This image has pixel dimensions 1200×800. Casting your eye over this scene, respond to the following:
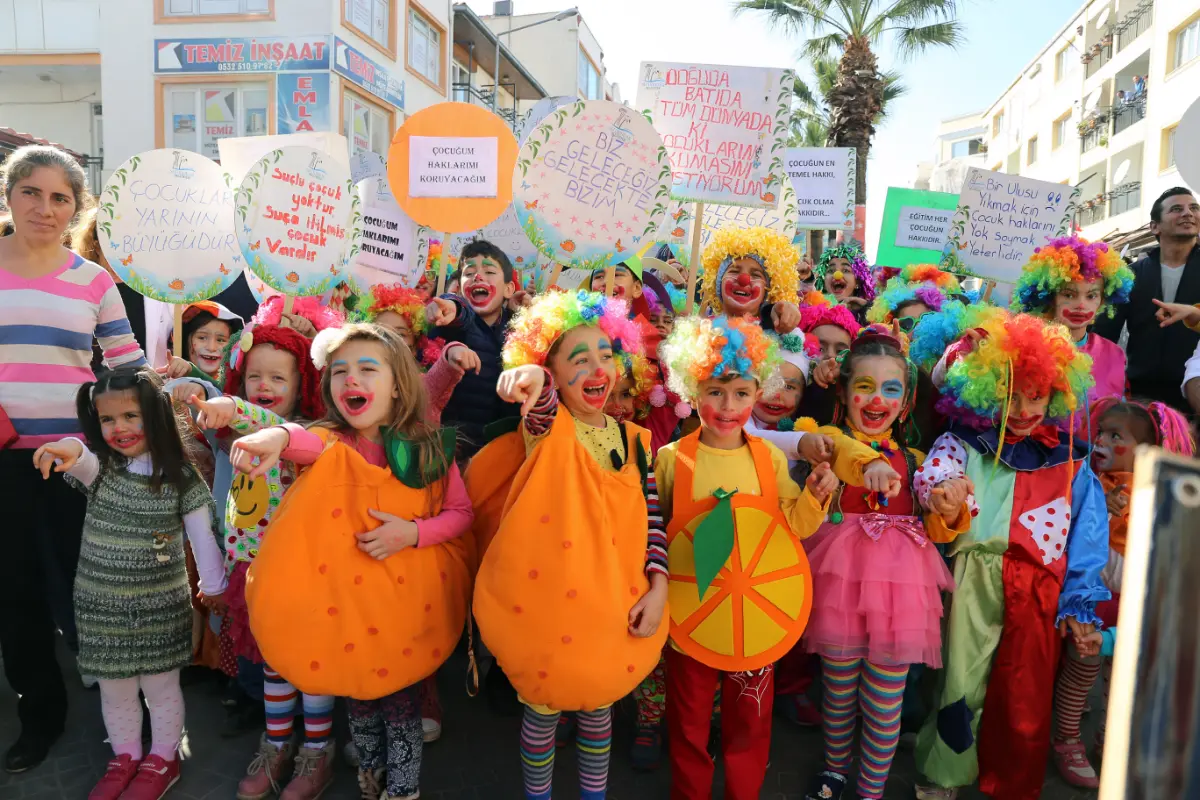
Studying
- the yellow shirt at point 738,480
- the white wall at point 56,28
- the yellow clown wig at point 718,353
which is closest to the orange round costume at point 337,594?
the yellow shirt at point 738,480

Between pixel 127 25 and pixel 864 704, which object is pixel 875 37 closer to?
pixel 127 25

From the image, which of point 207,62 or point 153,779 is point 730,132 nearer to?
point 153,779

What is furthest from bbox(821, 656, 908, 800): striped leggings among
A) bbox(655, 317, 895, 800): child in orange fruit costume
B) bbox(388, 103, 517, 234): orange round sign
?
bbox(388, 103, 517, 234): orange round sign

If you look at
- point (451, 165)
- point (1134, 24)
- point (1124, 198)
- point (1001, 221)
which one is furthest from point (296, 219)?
point (1134, 24)

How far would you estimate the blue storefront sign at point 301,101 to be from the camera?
53.3 ft

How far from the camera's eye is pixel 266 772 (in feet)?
9.53

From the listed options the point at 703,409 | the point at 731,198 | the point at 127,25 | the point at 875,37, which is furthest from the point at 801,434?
the point at 127,25

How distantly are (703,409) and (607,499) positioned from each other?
22.1 inches

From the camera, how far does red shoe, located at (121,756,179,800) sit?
9.09 feet

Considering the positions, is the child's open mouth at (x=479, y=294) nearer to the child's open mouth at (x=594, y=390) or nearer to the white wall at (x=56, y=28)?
the child's open mouth at (x=594, y=390)

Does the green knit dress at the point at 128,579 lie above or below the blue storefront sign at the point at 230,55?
below

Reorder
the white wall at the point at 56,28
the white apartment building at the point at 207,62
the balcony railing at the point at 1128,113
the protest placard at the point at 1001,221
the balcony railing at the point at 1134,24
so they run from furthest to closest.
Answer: the balcony railing at the point at 1134,24, the balcony railing at the point at 1128,113, the white wall at the point at 56,28, the white apartment building at the point at 207,62, the protest placard at the point at 1001,221

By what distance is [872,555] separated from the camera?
281 cm

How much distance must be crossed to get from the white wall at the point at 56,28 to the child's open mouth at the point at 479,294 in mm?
18421
